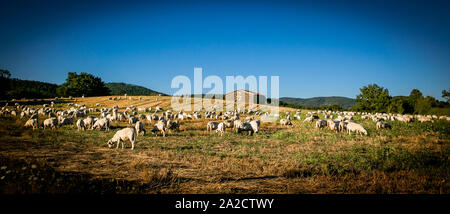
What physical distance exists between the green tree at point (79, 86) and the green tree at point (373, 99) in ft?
393

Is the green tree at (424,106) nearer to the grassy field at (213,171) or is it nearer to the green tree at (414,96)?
the green tree at (414,96)

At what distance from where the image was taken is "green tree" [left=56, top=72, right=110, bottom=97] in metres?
90.3

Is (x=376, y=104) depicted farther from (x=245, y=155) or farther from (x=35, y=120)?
(x=35, y=120)

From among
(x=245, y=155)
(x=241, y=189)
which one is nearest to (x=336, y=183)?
(x=241, y=189)

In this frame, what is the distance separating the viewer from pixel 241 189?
6730 millimetres

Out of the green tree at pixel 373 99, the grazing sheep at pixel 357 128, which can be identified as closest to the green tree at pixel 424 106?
the green tree at pixel 373 99

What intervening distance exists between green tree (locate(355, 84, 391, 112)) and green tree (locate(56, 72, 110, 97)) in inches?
4716

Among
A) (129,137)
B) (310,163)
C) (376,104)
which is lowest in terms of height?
(310,163)

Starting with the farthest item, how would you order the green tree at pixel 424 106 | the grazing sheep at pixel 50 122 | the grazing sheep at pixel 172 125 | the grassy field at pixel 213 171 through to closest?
the green tree at pixel 424 106
the grazing sheep at pixel 172 125
the grazing sheep at pixel 50 122
the grassy field at pixel 213 171

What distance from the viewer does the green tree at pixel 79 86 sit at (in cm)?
9031

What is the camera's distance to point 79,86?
91188 millimetres
